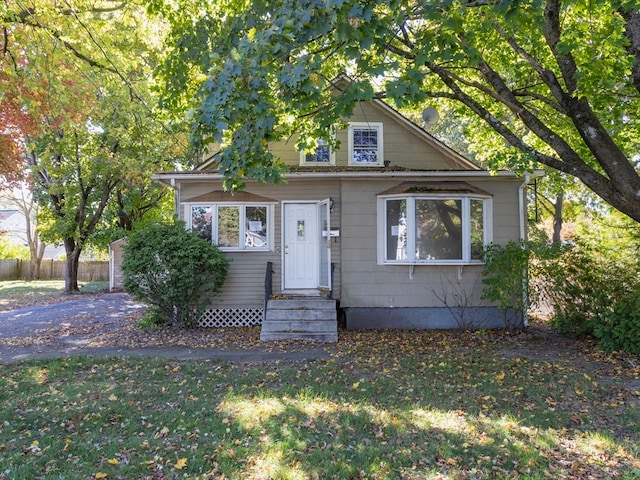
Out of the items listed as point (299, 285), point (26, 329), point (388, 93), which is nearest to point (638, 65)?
point (388, 93)

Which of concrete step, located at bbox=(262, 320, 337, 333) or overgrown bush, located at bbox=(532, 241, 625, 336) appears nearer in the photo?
overgrown bush, located at bbox=(532, 241, 625, 336)

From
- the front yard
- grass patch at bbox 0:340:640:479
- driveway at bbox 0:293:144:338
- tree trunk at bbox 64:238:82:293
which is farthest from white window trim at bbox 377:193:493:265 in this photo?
tree trunk at bbox 64:238:82:293

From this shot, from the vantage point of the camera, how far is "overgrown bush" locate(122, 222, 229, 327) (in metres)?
8.91

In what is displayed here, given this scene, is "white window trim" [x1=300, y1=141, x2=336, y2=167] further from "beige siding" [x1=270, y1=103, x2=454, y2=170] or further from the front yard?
the front yard

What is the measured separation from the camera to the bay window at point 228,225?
33.2 ft

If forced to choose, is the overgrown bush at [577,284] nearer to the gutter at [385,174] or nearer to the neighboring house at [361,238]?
the neighboring house at [361,238]

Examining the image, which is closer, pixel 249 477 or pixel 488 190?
pixel 249 477

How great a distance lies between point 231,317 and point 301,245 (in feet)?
7.75

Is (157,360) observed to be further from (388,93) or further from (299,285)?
(388,93)

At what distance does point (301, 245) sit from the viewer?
33.9 ft

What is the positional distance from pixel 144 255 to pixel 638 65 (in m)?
9.29

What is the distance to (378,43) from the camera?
4824 millimetres

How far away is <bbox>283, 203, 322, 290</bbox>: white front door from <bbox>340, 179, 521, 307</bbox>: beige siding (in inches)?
36.6

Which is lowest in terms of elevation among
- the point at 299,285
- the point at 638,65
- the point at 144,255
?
the point at 299,285
